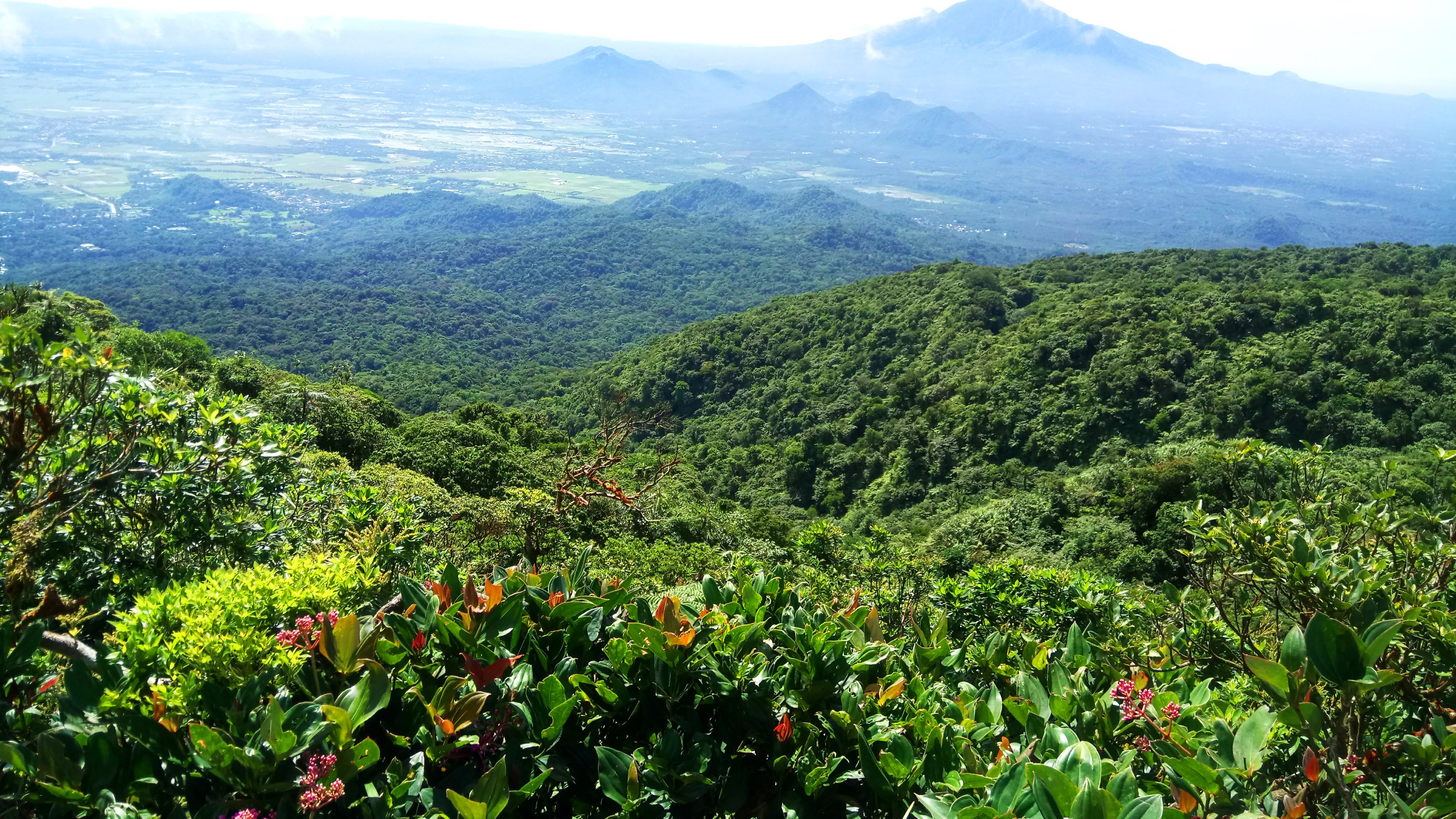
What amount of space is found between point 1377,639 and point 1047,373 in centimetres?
2983

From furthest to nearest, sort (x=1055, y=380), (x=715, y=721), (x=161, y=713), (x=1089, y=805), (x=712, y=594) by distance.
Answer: (x=1055, y=380), (x=712, y=594), (x=715, y=721), (x=161, y=713), (x=1089, y=805)

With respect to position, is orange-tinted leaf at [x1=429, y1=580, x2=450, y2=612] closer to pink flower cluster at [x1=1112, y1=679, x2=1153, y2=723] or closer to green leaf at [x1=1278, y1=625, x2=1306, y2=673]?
pink flower cluster at [x1=1112, y1=679, x2=1153, y2=723]

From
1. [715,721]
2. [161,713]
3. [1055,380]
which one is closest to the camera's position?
[161,713]

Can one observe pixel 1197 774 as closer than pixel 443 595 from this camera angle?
Yes

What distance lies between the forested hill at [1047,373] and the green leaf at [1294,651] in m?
22.4

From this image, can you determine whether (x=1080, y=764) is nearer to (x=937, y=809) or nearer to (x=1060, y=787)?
(x=1060, y=787)

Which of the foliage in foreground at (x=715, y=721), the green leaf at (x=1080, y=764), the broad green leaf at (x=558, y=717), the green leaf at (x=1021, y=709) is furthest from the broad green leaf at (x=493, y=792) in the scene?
the green leaf at (x=1021, y=709)

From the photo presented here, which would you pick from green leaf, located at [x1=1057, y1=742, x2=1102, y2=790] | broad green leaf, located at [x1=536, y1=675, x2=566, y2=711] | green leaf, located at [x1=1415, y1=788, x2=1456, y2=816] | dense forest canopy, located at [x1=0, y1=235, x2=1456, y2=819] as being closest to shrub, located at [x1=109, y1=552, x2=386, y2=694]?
dense forest canopy, located at [x1=0, y1=235, x2=1456, y2=819]

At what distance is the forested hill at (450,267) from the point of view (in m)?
66.1

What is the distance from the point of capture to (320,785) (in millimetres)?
1274

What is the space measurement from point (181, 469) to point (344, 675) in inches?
76.1

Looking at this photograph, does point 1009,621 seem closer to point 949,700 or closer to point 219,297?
point 949,700

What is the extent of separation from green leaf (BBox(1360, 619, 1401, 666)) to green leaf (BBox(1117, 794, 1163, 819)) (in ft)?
1.68

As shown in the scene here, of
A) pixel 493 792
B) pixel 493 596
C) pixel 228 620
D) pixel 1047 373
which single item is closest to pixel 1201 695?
pixel 493 792
